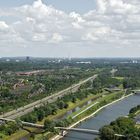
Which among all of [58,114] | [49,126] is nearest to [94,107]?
[58,114]

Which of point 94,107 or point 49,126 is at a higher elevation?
point 49,126

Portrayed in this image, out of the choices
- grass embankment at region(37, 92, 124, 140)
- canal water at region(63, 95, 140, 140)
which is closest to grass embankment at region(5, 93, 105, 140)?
grass embankment at region(37, 92, 124, 140)

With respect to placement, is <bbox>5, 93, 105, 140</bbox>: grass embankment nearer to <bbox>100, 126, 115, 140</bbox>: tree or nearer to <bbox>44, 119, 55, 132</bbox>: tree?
<bbox>44, 119, 55, 132</bbox>: tree

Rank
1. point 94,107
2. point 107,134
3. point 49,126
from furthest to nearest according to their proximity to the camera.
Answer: point 94,107 → point 49,126 → point 107,134

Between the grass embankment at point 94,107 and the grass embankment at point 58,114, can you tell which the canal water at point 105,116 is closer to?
the grass embankment at point 94,107

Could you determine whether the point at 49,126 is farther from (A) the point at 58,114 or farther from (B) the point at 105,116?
(B) the point at 105,116

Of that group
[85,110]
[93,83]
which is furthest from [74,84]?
[85,110]

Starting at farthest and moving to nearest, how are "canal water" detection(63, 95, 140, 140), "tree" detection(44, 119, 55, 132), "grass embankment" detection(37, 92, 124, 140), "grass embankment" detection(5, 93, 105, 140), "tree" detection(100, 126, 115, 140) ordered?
"grass embankment" detection(37, 92, 124, 140) < "canal water" detection(63, 95, 140, 140) < "tree" detection(44, 119, 55, 132) < "grass embankment" detection(5, 93, 105, 140) < "tree" detection(100, 126, 115, 140)

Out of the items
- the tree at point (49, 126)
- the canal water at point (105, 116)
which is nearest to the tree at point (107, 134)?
the canal water at point (105, 116)

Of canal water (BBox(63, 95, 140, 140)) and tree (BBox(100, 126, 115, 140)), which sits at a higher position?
tree (BBox(100, 126, 115, 140))
